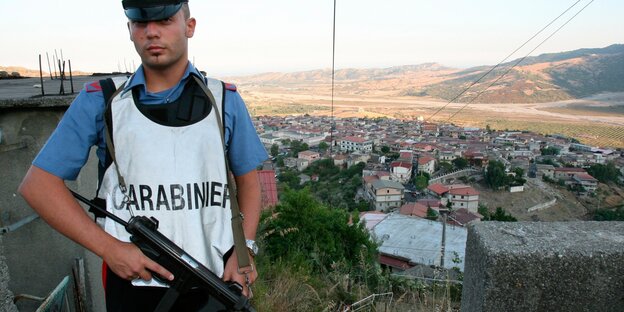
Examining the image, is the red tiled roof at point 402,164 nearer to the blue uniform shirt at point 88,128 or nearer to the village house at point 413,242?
the village house at point 413,242

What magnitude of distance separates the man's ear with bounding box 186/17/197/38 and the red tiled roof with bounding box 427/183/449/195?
2534cm

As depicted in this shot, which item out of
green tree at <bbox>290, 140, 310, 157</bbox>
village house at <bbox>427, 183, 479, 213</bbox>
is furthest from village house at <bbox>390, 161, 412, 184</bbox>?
green tree at <bbox>290, 140, 310, 157</bbox>

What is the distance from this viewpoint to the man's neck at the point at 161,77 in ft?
3.61

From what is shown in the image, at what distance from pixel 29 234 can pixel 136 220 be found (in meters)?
1.71

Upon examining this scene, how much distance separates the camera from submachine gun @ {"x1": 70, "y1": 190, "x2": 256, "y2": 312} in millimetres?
972

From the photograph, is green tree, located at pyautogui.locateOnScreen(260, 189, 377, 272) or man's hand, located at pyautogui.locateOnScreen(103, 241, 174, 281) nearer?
man's hand, located at pyautogui.locateOnScreen(103, 241, 174, 281)

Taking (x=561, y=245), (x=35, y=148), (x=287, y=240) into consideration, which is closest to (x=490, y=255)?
(x=561, y=245)

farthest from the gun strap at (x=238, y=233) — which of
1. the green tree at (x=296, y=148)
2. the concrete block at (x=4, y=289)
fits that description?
the green tree at (x=296, y=148)

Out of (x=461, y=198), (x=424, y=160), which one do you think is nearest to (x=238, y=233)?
(x=461, y=198)

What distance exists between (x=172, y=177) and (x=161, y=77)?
26 centimetres

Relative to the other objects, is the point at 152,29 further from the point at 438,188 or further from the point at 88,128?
the point at 438,188

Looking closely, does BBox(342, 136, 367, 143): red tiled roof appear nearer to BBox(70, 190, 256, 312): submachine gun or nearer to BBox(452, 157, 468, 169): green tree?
BBox(452, 157, 468, 169): green tree

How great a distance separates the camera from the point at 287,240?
4.52 meters

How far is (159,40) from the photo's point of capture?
105cm
